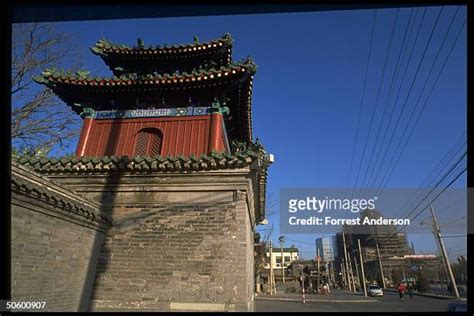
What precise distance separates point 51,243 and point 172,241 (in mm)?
2430

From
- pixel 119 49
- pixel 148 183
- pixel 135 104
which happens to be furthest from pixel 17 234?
pixel 119 49

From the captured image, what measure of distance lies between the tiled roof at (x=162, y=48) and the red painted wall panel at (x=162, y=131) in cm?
263

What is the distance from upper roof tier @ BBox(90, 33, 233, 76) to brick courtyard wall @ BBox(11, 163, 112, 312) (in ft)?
19.0

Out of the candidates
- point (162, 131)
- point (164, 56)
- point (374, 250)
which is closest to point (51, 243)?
point (162, 131)

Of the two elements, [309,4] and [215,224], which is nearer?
[309,4]

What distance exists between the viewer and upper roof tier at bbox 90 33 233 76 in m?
11.1

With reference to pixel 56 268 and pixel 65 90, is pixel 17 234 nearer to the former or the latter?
pixel 56 268

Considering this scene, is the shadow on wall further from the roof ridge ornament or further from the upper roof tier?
the upper roof tier

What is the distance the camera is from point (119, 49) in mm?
11227

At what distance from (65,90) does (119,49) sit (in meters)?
2.32

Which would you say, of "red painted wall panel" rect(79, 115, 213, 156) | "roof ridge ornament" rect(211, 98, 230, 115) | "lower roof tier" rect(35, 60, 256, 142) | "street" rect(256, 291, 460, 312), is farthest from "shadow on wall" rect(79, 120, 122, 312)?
"street" rect(256, 291, 460, 312)

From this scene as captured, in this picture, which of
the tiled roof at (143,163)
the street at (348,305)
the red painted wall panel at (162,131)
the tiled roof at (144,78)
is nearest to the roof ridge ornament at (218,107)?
the red painted wall panel at (162,131)

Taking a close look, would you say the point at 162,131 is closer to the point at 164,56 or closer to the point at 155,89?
the point at 155,89

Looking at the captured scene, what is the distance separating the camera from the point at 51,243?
6.26 m
